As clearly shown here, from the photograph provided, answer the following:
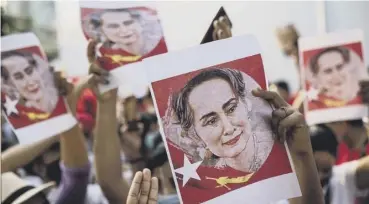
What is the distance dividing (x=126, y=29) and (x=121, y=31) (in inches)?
0.4

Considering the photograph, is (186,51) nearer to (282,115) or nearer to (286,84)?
(282,115)

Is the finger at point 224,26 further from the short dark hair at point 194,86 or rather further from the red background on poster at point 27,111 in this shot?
the red background on poster at point 27,111

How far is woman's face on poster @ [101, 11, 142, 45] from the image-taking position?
3.72ft

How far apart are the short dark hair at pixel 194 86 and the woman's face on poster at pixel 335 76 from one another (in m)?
0.49

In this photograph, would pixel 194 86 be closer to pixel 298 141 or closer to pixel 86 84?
pixel 298 141

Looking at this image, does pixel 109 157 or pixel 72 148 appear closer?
pixel 109 157

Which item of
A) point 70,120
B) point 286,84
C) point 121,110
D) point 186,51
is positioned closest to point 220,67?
point 186,51

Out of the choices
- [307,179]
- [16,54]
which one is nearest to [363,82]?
[307,179]

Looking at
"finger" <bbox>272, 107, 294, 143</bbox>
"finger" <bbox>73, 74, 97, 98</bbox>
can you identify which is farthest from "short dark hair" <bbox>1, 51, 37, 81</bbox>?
"finger" <bbox>272, 107, 294, 143</bbox>

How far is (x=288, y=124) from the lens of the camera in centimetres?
80

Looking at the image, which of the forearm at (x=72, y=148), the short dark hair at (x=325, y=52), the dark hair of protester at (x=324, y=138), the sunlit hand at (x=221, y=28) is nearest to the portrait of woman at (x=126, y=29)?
the sunlit hand at (x=221, y=28)

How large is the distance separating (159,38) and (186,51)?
326 millimetres

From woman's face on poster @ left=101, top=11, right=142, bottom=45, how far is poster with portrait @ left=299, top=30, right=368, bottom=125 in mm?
380

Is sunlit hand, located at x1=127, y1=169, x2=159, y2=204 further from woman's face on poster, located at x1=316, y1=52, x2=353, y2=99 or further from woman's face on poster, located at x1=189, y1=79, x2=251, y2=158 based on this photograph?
woman's face on poster, located at x1=316, y1=52, x2=353, y2=99
